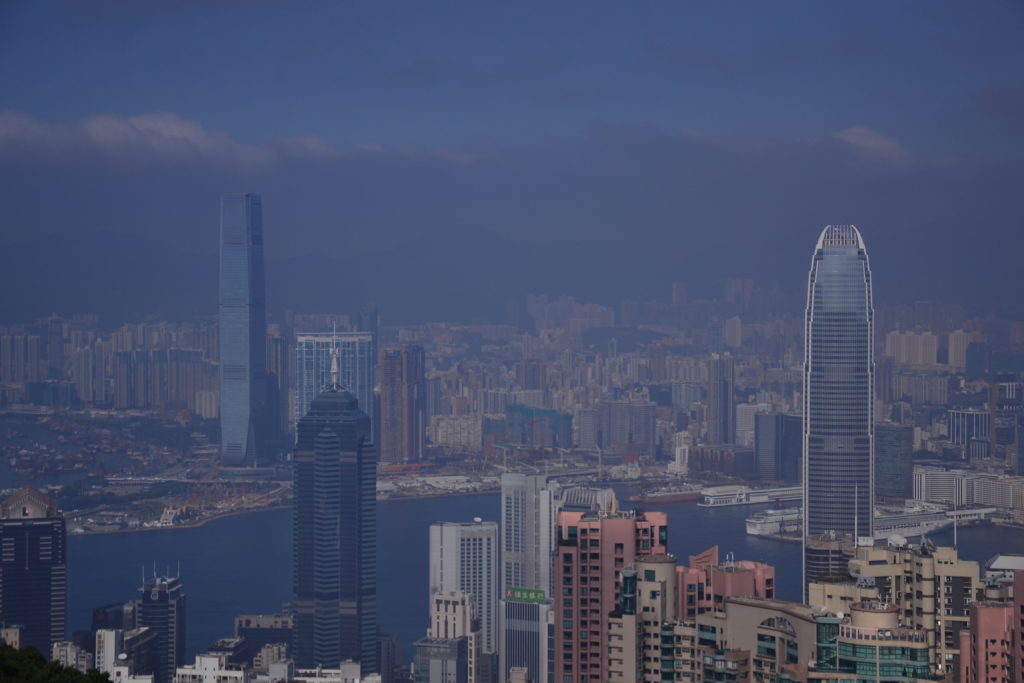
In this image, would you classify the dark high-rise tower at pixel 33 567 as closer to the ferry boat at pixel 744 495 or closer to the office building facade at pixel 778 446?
the ferry boat at pixel 744 495

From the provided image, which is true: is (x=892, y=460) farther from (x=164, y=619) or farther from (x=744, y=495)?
(x=164, y=619)

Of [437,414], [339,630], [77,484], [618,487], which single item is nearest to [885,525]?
[618,487]

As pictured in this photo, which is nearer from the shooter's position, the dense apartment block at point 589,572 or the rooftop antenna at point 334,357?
the dense apartment block at point 589,572

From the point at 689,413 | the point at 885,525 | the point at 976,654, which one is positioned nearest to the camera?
the point at 976,654

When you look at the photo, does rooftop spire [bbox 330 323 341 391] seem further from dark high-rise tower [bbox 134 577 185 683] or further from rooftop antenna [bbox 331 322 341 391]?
dark high-rise tower [bbox 134 577 185 683]

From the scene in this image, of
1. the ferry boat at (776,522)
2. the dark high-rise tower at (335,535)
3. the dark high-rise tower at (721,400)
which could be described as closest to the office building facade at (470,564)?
the dark high-rise tower at (335,535)

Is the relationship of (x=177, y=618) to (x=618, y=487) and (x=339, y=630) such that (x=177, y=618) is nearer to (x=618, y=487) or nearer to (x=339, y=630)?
(x=339, y=630)

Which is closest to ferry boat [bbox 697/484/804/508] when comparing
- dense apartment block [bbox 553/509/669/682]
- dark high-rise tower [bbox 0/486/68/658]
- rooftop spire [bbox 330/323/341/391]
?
rooftop spire [bbox 330/323/341/391]
